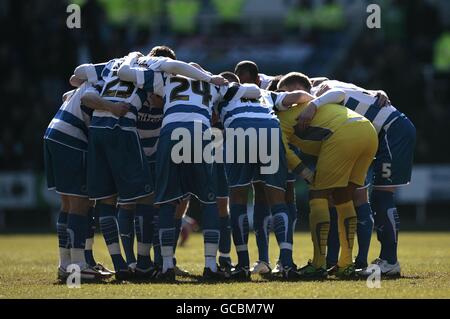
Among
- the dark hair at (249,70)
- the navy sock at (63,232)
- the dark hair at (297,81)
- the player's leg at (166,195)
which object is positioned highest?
the dark hair at (249,70)

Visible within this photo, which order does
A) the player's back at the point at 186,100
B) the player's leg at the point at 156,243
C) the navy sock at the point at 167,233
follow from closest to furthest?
1. the navy sock at the point at 167,233
2. the player's back at the point at 186,100
3. the player's leg at the point at 156,243

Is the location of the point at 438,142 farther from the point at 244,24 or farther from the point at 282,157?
the point at 282,157

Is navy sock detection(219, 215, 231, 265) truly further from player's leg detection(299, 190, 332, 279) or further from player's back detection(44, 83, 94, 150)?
player's back detection(44, 83, 94, 150)

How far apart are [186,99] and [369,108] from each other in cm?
209

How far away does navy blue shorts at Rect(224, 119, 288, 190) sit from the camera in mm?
9938

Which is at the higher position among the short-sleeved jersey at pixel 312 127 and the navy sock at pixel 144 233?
the short-sleeved jersey at pixel 312 127

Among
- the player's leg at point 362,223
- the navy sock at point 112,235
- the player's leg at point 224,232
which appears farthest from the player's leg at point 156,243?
the player's leg at point 362,223

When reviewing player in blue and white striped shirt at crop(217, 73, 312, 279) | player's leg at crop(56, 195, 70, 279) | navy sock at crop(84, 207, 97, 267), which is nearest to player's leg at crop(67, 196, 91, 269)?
player's leg at crop(56, 195, 70, 279)

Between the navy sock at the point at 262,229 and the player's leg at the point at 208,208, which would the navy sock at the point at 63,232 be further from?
the navy sock at the point at 262,229

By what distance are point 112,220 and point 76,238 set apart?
0.41 meters

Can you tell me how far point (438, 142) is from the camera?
76.3 feet

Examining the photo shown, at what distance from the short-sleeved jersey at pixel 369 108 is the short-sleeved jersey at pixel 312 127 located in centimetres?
41

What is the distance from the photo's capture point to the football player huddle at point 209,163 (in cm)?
976

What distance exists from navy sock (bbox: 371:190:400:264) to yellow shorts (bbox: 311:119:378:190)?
73 cm
